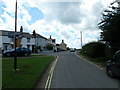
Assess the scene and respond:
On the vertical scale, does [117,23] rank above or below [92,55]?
above

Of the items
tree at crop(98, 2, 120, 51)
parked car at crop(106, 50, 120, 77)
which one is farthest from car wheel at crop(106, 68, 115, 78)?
tree at crop(98, 2, 120, 51)

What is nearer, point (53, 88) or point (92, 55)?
point (53, 88)

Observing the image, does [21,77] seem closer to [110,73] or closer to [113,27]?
[110,73]

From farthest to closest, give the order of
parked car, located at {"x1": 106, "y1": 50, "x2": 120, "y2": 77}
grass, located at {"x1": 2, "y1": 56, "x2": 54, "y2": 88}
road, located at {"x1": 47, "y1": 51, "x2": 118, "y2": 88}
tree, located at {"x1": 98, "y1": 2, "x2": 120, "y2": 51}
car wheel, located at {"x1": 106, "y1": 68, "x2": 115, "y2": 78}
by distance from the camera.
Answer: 1. tree, located at {"x1": 98, "y1": 2, "x2": 120, "y2": 51}
2. car wheel, located at {"x1": 106, "y1": 68, "x2": 115, "y2": 78}
3. parked car, located at {"x1": 106, "y1": 50, "x2": 120, "y2": 77}
4. road, located at {"x1": 47, "y1": 51, "x2": 118, "y2": 88}
5. grass, located at {"x1": 2, "y1": 56, "x2": 54, "y2": 88}

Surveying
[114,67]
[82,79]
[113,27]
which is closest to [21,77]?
[82,79]

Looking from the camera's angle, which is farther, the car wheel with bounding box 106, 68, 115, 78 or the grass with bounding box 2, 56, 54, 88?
the car wheel with bounding box 106, 68, 115, 78

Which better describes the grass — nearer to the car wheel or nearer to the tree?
the car wheel

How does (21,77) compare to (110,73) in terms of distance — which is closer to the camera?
(21,77)

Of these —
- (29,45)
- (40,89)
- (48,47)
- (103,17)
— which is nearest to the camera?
(40,89)

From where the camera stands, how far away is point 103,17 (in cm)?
2317

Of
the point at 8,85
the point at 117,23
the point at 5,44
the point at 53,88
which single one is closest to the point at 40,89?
the point at 53,88

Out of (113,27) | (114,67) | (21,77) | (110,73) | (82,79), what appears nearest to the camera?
(82,79)

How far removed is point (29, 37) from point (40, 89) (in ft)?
242

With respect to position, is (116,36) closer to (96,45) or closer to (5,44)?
(96,45)
